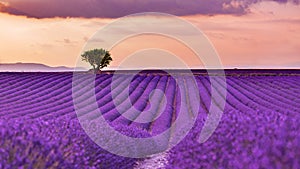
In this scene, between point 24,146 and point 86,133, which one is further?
point 86,133

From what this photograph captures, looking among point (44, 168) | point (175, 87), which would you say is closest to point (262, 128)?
point (44, 168)

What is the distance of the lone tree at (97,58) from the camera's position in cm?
4319

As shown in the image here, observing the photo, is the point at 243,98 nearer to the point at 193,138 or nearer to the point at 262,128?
the point at 193,138

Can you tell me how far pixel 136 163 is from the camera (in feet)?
31.6

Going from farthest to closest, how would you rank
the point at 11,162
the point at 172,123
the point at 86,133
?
the point at 172,123 < the point at 86,133 < the point at 11,162

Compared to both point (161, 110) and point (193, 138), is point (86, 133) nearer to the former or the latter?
point (193, 138)

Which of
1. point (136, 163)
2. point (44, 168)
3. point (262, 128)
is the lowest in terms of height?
point (136, 163)

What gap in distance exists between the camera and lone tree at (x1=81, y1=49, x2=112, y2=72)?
142 ft

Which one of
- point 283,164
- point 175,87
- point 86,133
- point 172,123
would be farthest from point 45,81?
point 283,164

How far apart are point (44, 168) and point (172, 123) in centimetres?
981

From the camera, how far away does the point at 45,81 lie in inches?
984

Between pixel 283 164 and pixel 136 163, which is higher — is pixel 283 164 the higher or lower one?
the higher one

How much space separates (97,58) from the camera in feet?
146

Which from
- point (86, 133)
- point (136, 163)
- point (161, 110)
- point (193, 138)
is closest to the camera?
point (193, 138)
